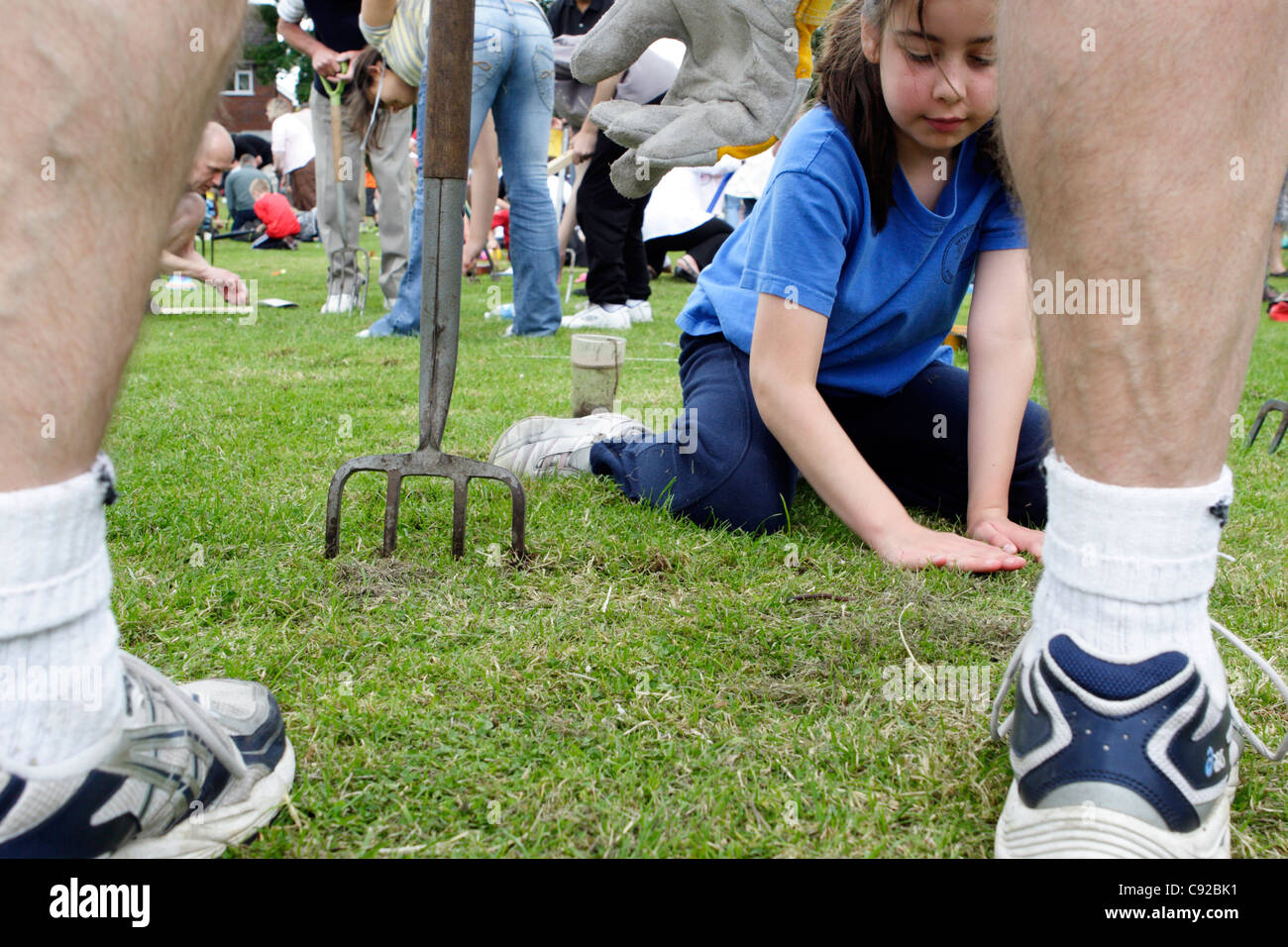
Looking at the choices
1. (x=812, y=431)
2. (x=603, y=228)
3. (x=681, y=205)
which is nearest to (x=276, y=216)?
(x=681, y=205)

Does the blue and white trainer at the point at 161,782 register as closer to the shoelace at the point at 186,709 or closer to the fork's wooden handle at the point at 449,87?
the shoelace at the point at 186,709

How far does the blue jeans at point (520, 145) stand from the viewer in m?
4.50

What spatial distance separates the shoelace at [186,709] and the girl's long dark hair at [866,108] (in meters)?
1.54

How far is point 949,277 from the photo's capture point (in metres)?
2.12

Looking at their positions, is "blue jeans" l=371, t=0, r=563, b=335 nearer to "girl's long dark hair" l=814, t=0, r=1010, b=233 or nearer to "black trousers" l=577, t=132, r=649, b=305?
"black trousers" l=577, t=132, r=649, b=305

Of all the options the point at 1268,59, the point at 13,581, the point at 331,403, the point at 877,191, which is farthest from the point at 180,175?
the point at 331,403

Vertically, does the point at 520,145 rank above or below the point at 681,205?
below

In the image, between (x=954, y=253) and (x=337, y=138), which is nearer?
(x=954, y=253)

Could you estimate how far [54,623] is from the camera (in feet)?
2.47

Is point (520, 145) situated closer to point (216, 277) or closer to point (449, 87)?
point (216, 277)

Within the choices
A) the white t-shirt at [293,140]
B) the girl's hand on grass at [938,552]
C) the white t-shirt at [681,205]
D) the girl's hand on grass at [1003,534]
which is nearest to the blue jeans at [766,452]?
the girl's hand on grass at [1003,534]

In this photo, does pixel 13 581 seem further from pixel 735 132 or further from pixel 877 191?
pixel 877 191

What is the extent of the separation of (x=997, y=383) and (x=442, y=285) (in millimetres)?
1137

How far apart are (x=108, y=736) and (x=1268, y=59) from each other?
3.52ft
